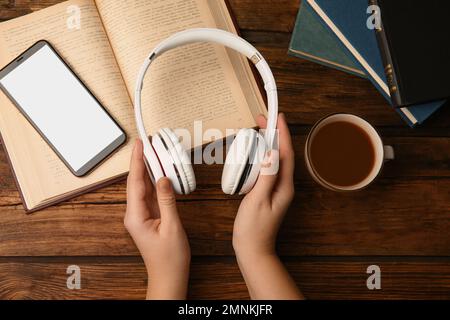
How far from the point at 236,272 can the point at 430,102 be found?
17.3 inches

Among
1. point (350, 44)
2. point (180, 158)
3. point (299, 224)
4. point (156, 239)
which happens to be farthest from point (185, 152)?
point (350, 44)

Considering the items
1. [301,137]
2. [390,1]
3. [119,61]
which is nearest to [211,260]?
[301,137]

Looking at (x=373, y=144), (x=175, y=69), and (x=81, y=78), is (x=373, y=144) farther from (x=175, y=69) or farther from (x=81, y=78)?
(x=81, y=78)

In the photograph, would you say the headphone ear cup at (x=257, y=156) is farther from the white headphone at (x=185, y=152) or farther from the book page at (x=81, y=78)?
the book page at (x=81, y=78)

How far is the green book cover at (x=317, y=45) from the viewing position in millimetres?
708

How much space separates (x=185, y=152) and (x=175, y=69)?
18 centimetres

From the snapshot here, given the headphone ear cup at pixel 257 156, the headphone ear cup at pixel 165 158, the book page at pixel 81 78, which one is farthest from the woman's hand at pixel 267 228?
the book page at pixel 81 78

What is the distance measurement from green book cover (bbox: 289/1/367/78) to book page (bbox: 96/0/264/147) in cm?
13

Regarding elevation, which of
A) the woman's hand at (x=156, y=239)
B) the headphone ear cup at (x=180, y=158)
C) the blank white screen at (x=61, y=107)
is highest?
the blank white screen at (x=61, y=107)

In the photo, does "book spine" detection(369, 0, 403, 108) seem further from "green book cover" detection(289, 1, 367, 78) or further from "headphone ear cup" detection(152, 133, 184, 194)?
"headphone ear cup" detection(152, 133, 184, 194)

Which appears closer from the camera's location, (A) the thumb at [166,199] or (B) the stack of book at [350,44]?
(A) the thumb at [166,199]

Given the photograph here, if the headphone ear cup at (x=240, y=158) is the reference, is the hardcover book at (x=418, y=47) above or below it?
above

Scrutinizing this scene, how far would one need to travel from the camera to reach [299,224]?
697mm

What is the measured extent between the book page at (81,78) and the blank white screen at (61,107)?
0.05ft
